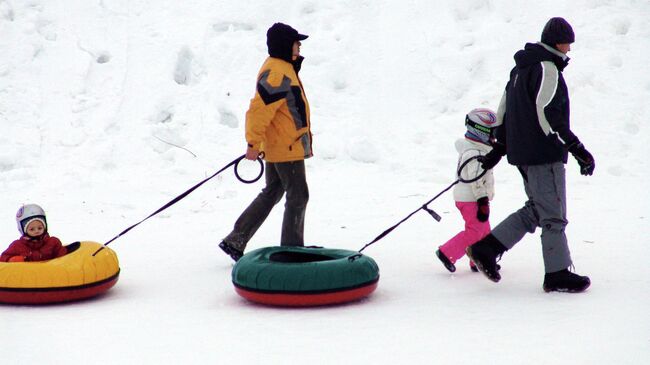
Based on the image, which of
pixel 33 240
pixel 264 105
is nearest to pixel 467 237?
pixel 264 105

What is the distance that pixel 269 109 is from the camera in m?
5.47

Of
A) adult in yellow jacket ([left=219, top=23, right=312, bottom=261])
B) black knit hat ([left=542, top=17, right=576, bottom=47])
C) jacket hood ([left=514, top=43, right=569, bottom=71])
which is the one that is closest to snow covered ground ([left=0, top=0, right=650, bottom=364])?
adult in yellow jacket ([left=219, top=23, right=312, bottom=261])

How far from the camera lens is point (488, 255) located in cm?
502

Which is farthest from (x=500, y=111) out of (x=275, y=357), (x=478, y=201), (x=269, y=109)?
(x=275, y=357)

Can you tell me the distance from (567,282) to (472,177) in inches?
42.5

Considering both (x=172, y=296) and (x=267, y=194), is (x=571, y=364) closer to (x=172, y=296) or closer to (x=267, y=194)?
(x=172, y=296)

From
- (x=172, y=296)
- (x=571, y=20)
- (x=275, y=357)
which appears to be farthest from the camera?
(x=571, y=20)

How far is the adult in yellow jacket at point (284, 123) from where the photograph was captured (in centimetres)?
548

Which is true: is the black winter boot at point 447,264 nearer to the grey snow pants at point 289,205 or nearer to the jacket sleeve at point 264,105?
the grey snow pants at point 289,205

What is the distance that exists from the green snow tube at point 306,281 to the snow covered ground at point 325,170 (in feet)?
0.31

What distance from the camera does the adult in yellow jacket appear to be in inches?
216

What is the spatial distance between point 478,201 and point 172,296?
2319 mm

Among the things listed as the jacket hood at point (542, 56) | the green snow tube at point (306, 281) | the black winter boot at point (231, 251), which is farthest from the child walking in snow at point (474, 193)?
the black winter boot at point (231, 251)

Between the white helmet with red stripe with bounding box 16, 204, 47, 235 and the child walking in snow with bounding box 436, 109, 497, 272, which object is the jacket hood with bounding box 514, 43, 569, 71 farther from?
the white helmet with red stripe with bounding box 16, 204, 47, 235
